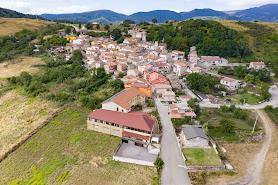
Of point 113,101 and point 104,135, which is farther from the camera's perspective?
point 113,101

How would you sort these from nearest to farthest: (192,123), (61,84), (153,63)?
(192,123)
(61,84)
(153,63)

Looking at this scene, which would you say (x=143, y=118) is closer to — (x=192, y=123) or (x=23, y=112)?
(x=192, y=123)

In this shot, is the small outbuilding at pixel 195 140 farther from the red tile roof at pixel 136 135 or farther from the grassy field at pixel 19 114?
the grassy field at pixel 19 114

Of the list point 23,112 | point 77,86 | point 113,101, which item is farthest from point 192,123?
point 23,112

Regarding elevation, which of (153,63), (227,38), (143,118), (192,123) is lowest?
(192,123)

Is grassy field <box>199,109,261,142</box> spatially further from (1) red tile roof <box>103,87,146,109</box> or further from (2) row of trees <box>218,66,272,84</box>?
(2) row of trees <box>218,66,272,84</box>

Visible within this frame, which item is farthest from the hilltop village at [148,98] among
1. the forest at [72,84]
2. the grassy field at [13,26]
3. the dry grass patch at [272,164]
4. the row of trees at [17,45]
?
the grassy field at [13,26]

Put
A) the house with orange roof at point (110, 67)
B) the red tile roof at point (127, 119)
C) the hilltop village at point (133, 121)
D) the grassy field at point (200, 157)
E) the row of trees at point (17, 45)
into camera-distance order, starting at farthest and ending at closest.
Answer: the row of trees at point (17, 45) < the house with orange roof at point (110, 67) < the red tile roof at point (127, 119) < the grassy field at point (200, 157) < the hilltop village at point (133, 121)
